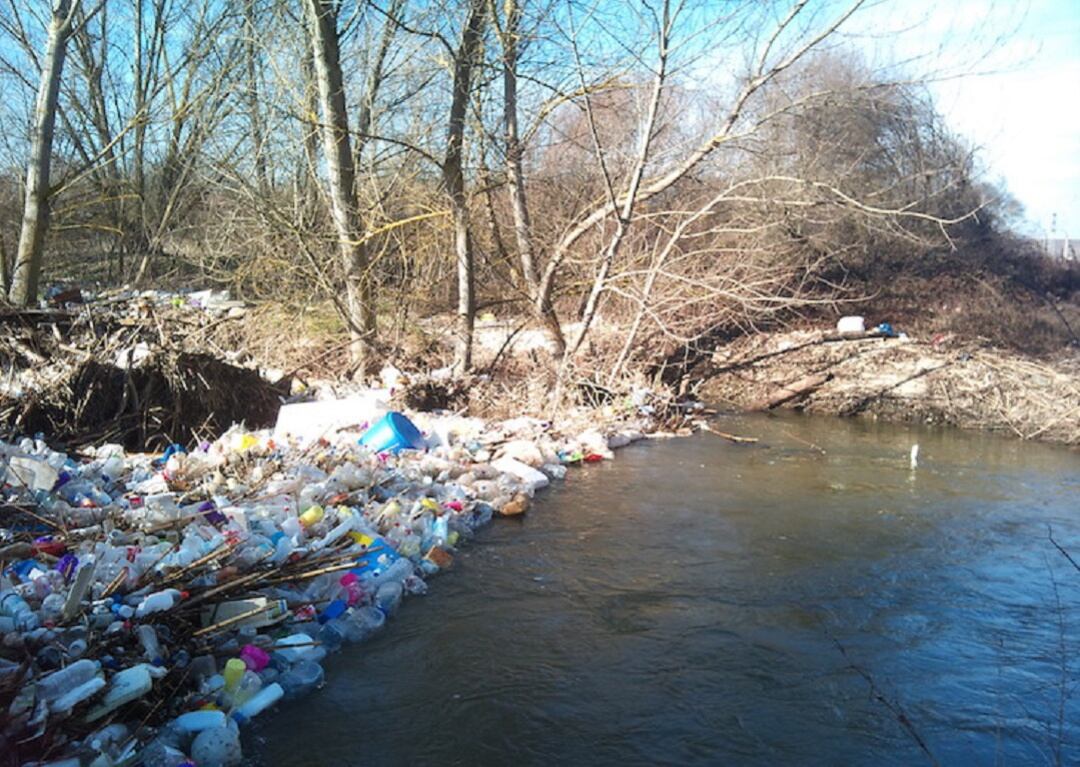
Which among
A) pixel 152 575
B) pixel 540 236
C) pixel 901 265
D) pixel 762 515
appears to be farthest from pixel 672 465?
pixel 901 265

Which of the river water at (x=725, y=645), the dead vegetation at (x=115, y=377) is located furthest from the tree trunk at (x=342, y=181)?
the river water at (x=725, y=645)

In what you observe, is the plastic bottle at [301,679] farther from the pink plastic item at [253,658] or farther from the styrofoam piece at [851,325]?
the styrofoam piece at [851,325]

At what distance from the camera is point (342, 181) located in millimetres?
8805

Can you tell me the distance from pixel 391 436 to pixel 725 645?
3275 mm

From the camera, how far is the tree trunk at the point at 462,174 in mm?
8562

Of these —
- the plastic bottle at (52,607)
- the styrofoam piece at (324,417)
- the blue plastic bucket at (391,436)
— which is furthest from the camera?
the styrofoam piece at (324,417)

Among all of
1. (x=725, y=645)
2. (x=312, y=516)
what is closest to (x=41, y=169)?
(x=312, y=516)

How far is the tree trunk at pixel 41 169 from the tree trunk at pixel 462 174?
3.84m

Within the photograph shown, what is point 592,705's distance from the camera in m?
3.02

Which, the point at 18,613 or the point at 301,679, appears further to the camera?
the point at 301,679

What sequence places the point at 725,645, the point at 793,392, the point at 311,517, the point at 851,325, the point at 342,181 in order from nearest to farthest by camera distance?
the point at 725,645
the point at 311,517
the point at 342,181
the point at 793,392
the point at 851,325

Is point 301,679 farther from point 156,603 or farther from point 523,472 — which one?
point 523,472

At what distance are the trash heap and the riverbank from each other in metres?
6.30

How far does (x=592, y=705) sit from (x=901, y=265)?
501 inches
